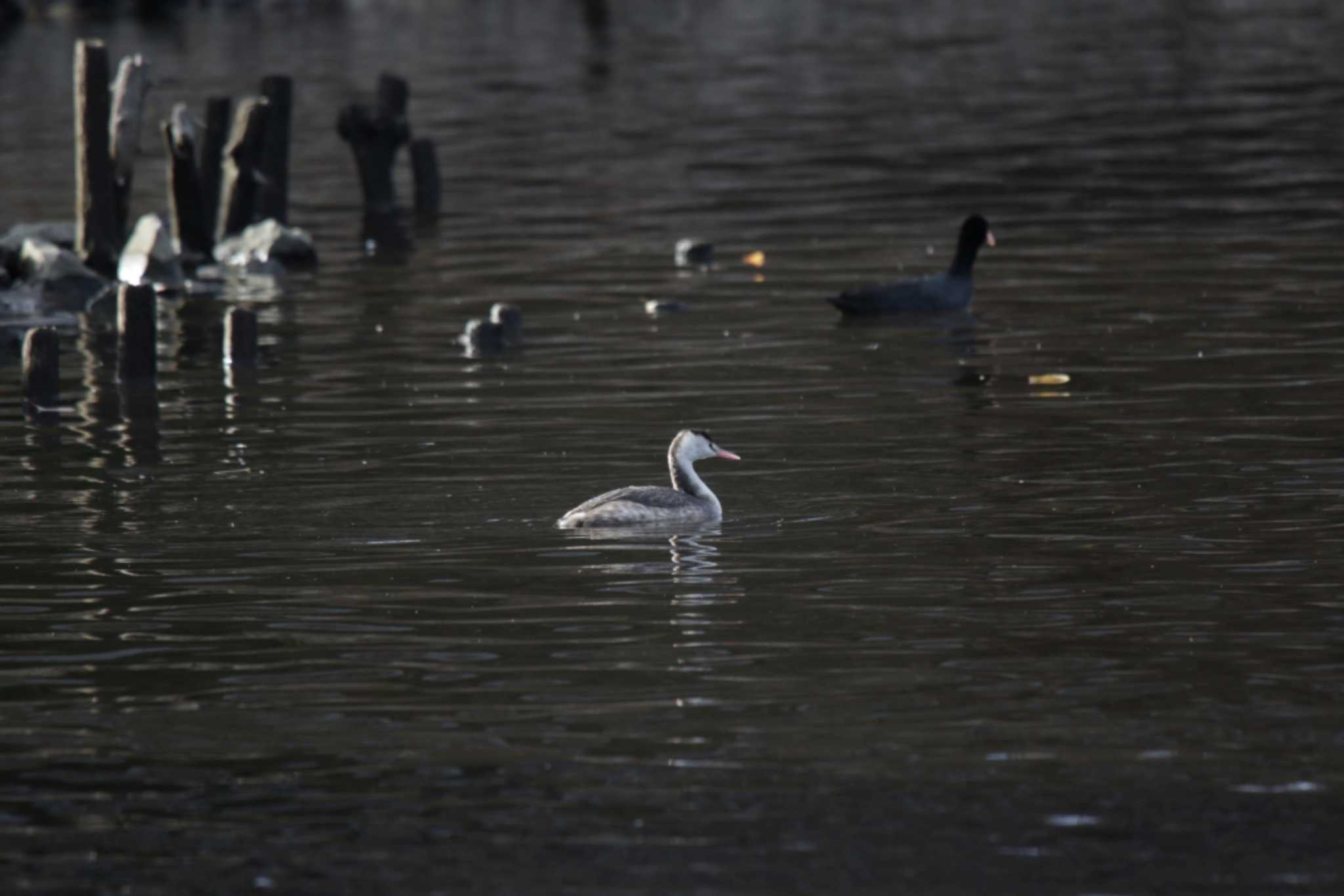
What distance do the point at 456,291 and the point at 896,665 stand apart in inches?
718

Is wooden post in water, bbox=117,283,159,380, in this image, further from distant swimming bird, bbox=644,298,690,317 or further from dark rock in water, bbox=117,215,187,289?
dark rock in water, bbox=117,215,187,289

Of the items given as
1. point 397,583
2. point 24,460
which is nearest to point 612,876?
point 397,583

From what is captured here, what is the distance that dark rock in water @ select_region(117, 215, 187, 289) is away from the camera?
31.0m

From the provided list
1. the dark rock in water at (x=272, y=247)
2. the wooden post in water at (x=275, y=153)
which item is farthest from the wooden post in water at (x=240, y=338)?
the wooden post in water at (x=275, y=153)

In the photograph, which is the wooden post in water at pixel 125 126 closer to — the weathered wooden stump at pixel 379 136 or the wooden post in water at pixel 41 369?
the weathered wooden stump at pixel 379 136

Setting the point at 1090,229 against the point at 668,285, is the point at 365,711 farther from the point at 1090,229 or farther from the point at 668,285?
the point at 1090,229

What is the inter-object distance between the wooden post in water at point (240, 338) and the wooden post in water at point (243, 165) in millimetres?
7900

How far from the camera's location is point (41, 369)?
22.4 m

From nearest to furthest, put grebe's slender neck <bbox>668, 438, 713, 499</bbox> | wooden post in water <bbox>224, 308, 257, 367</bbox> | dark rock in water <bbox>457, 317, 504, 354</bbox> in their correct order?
grebe's slender neck <bbox>668, 438, 713, 499</bbox> < wooden post in water <bbox>224, 308, 257, 367</bbox> < dark rock in water <bbox>457, 317, 504, 354</bbox>

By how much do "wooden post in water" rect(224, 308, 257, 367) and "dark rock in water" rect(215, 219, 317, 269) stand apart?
8.31 metres

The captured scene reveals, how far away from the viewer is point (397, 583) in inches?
593

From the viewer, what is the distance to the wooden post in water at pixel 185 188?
32094mm

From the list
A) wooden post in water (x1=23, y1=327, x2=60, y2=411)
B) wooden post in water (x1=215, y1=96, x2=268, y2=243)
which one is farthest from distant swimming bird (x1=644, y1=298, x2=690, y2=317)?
wooden post in water (x1=23, y1=327, x2=60, y2=411)

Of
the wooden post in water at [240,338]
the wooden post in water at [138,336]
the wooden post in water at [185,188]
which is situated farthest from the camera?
the wooden post in water at [185,188]
